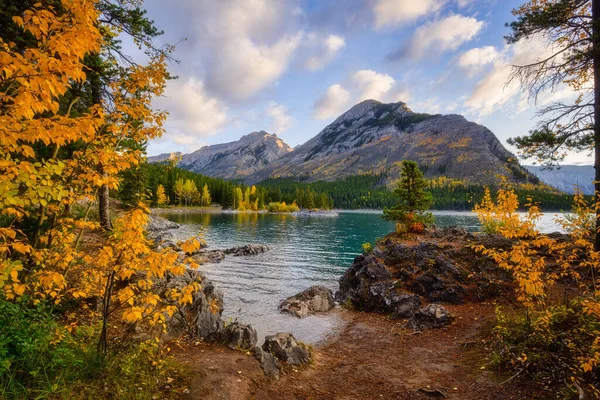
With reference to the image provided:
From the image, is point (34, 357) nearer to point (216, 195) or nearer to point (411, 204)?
point (411, 204)

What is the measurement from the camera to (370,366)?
9609mm

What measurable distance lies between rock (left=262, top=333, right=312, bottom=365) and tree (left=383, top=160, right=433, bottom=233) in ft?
42.7

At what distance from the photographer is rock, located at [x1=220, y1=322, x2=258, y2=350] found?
9.22 metres

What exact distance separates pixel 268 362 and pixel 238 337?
1.44 metres

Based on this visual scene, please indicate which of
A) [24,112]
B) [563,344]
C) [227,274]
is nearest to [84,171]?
[24,112]

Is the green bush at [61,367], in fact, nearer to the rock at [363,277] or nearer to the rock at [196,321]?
the rock at [196,321]

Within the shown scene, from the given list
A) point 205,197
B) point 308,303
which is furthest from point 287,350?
point 205,197

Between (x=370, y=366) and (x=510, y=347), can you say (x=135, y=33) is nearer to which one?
(x=370, y=366)

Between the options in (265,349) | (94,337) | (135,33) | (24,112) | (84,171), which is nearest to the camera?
(24,112)

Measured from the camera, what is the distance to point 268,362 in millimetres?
8438

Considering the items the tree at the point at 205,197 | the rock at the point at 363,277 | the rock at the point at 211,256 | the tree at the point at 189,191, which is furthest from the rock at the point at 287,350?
the tree at the point at 205,197

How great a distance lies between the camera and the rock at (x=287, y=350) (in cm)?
928

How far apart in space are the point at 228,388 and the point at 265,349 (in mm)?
2924

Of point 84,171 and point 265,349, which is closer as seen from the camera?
point 84,171
